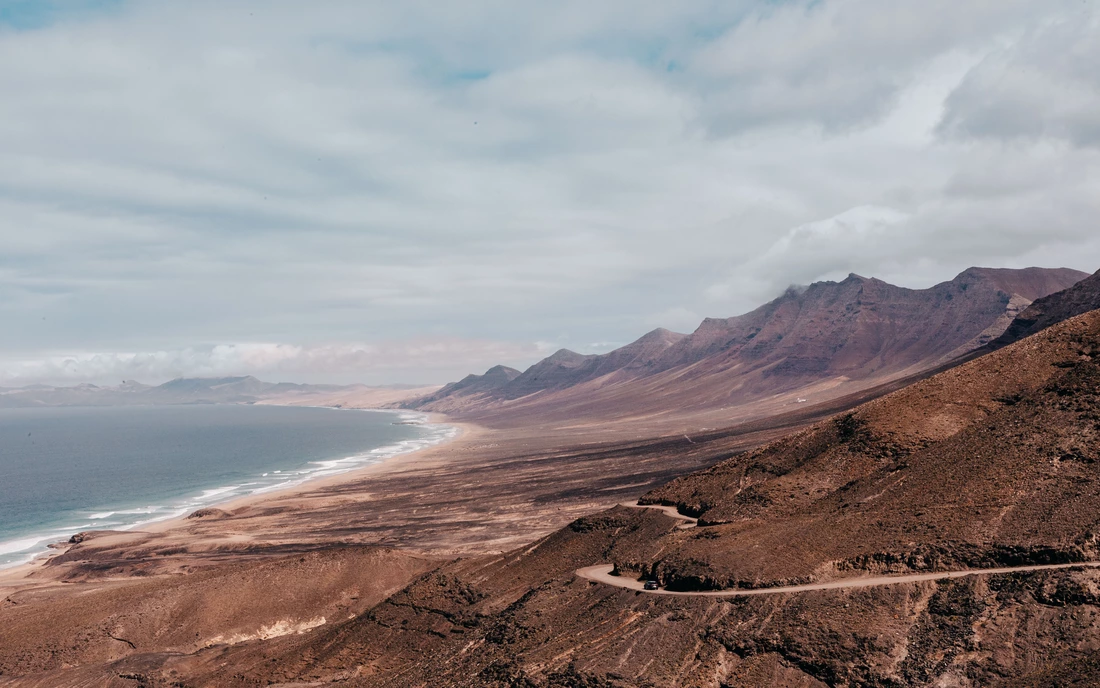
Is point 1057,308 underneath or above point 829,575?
above

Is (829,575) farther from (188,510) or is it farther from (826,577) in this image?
(188,510)

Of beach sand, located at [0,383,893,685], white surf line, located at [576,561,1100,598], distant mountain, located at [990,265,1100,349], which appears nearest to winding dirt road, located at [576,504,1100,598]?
white surf line, located at [576,561,1100,598]

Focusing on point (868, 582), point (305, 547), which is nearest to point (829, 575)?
point (868, 582)

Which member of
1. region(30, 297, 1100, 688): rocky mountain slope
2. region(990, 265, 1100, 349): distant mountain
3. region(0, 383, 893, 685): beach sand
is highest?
region(990, 265, 1100, 349): distant mountain

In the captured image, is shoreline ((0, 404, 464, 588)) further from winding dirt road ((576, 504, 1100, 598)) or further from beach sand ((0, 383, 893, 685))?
winding dirt road ((576, 504, 1100, 598))

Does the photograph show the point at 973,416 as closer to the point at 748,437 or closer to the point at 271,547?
the point at 271,547

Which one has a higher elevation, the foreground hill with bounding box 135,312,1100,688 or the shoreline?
the foreground hill with bounding box 135,312,1100,688
